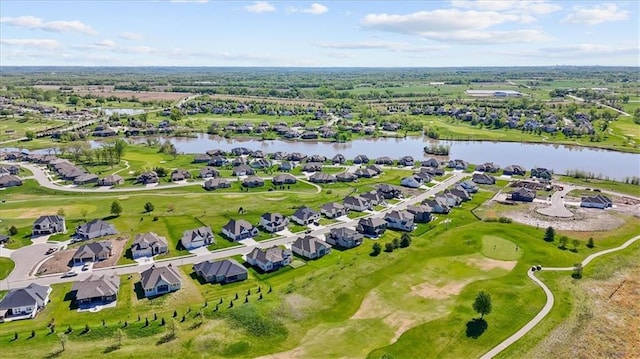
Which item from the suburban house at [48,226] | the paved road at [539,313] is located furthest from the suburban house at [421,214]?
the suburban house at [48,226]

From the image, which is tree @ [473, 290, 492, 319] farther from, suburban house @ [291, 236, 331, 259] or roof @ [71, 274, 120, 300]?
roof @ [71, 274, 120, 300]

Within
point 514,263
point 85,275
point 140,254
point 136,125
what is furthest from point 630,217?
point 136,125

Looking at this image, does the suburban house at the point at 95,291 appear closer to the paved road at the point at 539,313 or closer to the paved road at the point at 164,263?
the paved road at the point at 164,263

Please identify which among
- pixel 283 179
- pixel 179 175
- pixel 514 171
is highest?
pixel 179 175

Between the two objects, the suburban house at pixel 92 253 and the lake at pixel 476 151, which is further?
the lake at pixel 476 151

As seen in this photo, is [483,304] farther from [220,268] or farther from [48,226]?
[48,226]

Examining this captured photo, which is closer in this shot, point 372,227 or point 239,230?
point 239,230

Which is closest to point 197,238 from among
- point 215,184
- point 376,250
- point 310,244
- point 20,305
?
point 310,244

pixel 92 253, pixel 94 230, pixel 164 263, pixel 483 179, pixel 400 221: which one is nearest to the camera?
pixel 164 263
